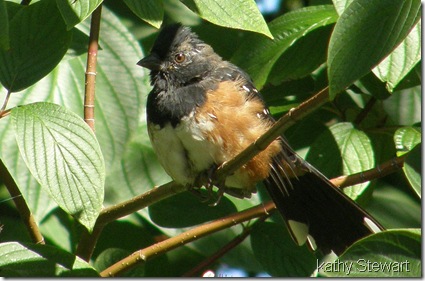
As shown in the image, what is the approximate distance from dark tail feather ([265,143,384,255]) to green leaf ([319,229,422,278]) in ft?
3.40

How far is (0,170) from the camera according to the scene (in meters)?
2.57

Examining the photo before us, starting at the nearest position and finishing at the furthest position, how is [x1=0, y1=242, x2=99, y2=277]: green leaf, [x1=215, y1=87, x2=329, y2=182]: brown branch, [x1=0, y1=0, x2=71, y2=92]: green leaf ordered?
1. [x1=215, y1=87, x2=329, y2=182]: brown branch
2. [x1=0, y1=242, x2=99, y2=277]: green leaf
3. [x1=0, y1=0, x2=71, y2=92]: green leaf

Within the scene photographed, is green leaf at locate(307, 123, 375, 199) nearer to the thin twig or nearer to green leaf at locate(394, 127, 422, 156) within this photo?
green leaf at locate(394, 127, 422, 156)

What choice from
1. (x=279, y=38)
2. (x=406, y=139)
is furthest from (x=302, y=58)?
(x=406, y=139)

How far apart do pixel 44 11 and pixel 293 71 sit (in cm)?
105

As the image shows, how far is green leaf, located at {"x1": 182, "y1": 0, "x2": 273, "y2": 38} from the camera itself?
2342mm

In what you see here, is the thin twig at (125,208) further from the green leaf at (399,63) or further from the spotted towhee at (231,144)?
the green leaf at (399,63)

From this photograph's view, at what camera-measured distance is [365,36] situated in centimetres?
186

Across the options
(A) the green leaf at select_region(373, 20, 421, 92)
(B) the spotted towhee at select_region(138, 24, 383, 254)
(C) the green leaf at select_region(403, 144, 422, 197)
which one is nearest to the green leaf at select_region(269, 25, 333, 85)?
(B) the spotted towhee at select_region(138, 24, 383, 254)

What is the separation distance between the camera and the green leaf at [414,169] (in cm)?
243

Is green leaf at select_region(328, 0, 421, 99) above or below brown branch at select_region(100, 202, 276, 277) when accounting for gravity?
above

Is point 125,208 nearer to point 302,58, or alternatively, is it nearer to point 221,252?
point 221,252

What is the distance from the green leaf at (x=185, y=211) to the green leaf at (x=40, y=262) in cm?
79

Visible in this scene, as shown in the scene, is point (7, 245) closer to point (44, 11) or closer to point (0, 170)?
point (0, 170)
